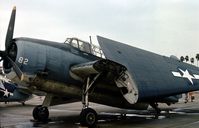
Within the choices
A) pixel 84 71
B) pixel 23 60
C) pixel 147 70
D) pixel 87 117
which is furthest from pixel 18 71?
pixel 147 70

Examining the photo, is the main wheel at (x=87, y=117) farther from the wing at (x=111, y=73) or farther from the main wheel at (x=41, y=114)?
the main wheel at (x=41, y=114)

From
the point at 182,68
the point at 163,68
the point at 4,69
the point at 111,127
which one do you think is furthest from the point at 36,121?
the point at 182,68

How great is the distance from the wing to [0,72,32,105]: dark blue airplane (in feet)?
27.1

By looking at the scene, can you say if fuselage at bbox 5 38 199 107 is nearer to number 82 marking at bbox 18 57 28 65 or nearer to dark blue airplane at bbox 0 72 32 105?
number 82 marking at bbox 18 57 28 65

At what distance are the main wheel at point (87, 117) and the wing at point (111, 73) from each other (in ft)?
4.38

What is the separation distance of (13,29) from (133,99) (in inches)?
192

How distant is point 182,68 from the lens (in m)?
18.0

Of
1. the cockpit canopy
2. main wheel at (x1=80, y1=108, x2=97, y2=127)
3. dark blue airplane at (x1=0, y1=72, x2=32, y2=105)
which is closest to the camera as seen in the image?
main wheel at (x1=80, y1=108, x2=97, y2=127)

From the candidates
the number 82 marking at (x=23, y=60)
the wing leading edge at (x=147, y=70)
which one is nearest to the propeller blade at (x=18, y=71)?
the number 82 marking at (x=23, y=60)

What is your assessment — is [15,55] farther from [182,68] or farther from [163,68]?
[182,68]

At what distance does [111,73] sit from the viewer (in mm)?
13359

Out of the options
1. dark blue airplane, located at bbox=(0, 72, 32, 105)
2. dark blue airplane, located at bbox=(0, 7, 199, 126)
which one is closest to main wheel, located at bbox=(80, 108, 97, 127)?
dark blue airplane, located at bbox=(0, 7, 199, 126)

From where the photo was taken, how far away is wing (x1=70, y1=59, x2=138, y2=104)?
12742mm

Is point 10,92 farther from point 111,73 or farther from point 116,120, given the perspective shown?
point 111,73
